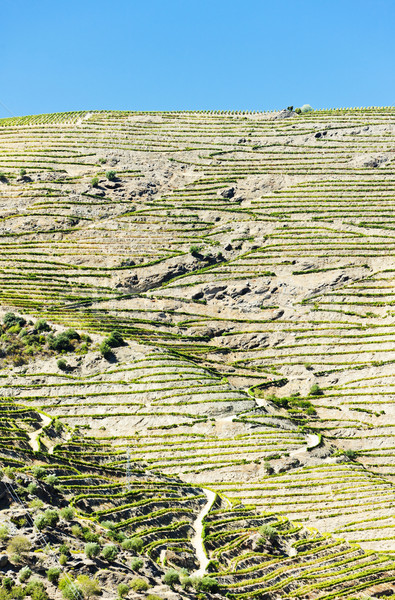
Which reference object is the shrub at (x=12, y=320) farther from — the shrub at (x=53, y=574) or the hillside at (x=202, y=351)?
the shrub at (x=53, y=574)

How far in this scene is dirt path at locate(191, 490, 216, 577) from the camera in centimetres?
4259

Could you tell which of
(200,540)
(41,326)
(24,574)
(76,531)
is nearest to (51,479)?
(76,531)

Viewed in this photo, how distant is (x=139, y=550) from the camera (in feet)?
126

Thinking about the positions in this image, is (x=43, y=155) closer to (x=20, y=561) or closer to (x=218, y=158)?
(x=218, y=158)

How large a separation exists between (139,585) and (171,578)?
3.96 m

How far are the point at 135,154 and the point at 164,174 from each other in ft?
32.3

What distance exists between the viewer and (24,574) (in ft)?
95.6

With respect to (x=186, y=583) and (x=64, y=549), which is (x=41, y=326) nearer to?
(x=186, y=583)

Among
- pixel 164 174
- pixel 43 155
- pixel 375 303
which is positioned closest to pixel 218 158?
pixel 164 174

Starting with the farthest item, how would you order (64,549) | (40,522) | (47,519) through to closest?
(47,519)
(40,522)
(64,549)

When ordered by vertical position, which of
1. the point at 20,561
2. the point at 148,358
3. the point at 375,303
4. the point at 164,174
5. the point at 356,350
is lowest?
the point at 20,561

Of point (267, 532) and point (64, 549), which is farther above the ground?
point (267, 532)

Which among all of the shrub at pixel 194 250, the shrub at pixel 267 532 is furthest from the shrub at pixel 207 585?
the shrub at pixel 194 250

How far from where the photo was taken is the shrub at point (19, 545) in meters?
30.9
